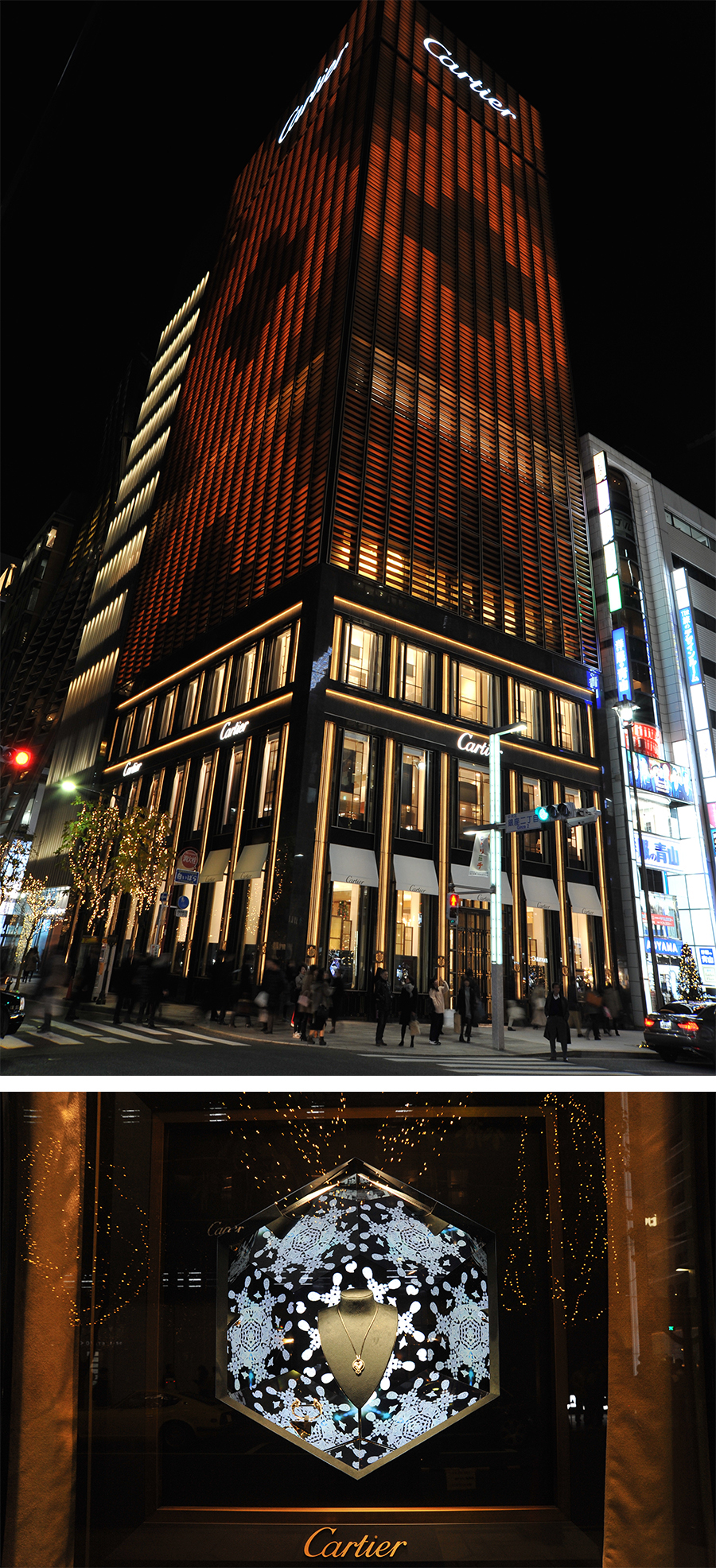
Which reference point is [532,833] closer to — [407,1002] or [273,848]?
[407,1002]

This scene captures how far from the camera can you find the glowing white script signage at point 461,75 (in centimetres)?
303

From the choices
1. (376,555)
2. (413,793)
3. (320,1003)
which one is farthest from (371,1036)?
(376,555)

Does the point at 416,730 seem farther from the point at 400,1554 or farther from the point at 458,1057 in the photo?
the point at 400,1554

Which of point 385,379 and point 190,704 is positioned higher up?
point 385,379

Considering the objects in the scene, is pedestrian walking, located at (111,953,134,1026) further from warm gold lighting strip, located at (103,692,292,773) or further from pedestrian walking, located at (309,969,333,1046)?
warm gold lighting strip, located at (103,692,292,773)

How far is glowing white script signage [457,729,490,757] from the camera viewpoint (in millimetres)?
2473

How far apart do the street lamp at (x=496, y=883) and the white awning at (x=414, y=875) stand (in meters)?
0.20

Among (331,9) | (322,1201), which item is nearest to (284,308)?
(331,9)

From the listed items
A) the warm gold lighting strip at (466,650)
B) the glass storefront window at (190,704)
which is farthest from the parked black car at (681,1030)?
the glass storefront window at (190,704)

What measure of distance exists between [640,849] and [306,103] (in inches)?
133

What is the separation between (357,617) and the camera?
2.38 meters

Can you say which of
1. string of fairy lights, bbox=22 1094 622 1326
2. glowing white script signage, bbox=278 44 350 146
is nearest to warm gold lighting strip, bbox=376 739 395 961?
string of fairy lights, bbox=22 1094 622 1326

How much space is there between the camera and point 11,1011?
216cm

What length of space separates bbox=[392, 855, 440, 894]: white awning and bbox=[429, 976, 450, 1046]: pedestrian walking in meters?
0.27
